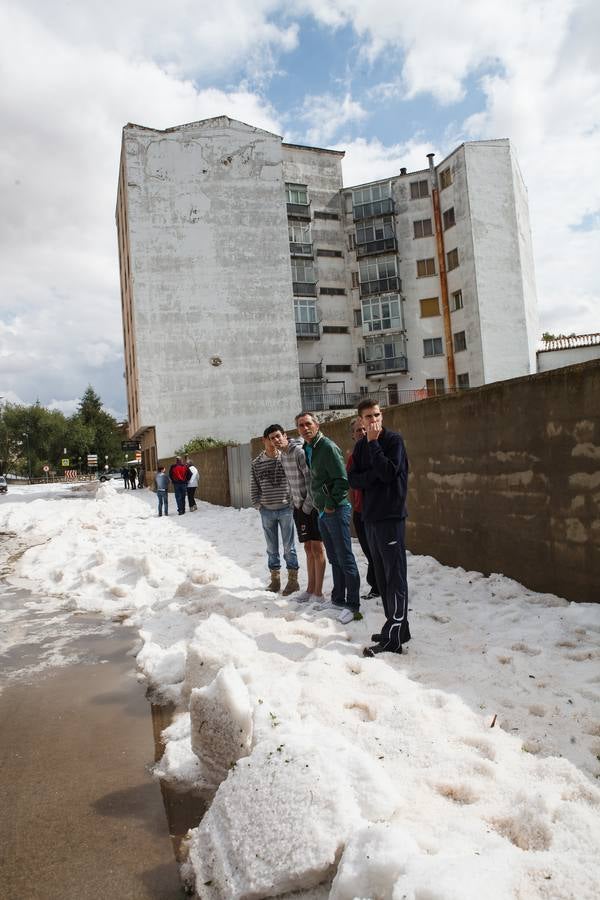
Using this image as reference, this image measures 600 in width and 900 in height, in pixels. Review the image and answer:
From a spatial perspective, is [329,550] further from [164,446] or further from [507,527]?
[164,446]

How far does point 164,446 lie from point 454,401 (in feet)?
116

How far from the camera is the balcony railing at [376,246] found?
149 ft

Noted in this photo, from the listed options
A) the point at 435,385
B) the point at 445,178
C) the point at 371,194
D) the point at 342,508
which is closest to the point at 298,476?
the point at 342,508

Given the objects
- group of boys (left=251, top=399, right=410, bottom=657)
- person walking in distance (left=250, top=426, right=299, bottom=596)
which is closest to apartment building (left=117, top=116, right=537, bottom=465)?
person walking in distance (left=250, top=426, right=299, bottom=596)

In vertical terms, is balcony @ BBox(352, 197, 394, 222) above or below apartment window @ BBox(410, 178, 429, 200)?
below

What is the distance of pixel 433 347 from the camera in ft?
148

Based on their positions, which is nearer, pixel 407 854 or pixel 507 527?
pixel 407 854

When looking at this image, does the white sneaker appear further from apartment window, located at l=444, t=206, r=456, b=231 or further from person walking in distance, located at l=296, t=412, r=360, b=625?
apartment window, located at l=444, t=206, r=456, b=231

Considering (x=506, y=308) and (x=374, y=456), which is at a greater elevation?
(x=506, y=308)

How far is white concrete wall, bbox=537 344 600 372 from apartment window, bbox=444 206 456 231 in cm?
1111

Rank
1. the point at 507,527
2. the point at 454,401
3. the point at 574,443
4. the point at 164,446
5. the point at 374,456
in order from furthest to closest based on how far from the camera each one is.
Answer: the point at 164,446 < the point at 454,401 < the point at 507,527 < the point at 574,443 < the point at 374,456

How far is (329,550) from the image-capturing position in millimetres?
6160

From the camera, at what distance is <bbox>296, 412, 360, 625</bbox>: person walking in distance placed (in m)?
5.96

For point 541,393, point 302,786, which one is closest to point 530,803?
point 302,786
